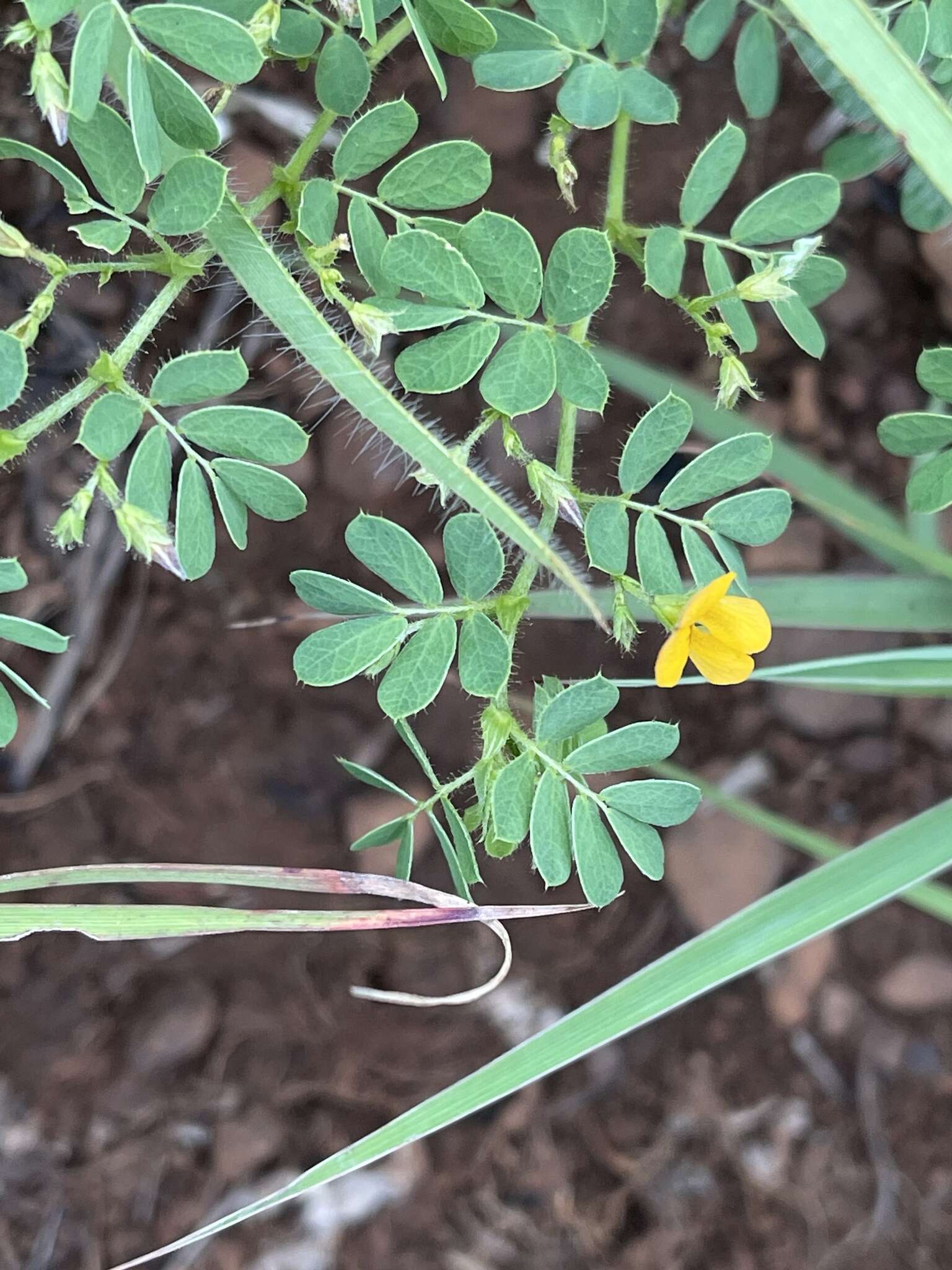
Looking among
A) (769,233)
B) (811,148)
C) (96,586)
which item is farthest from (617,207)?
(96,586)

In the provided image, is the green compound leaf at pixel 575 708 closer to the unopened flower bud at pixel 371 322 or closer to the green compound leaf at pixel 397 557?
the green compound leaf at pixel 397 557

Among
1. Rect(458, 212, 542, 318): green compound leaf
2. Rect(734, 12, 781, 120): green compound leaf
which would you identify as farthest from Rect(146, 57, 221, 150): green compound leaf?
Rect(734, 12, 781, 120): green compound leaf

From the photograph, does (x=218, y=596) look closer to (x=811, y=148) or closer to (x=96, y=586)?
(x=96, y=586)

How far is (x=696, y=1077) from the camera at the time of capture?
2.10m

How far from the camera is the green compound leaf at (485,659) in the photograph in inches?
40.9

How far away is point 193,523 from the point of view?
40.9 inches

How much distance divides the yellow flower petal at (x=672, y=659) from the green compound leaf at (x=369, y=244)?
1.39ft

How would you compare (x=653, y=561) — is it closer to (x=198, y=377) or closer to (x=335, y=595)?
(x=335, y=595)

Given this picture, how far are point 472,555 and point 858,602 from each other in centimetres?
74

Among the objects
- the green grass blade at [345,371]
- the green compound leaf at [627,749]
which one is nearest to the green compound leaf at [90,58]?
the green grass blade at [345,371]

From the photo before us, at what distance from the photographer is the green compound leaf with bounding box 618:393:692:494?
3.57 feet

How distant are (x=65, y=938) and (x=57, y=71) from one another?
155 cm

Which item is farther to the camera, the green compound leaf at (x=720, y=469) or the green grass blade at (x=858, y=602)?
the green grass blade at (x=858, y=602)

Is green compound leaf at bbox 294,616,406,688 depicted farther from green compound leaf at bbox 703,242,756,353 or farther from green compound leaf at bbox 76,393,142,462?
green compound leaf at bbox 703,242,756,353
